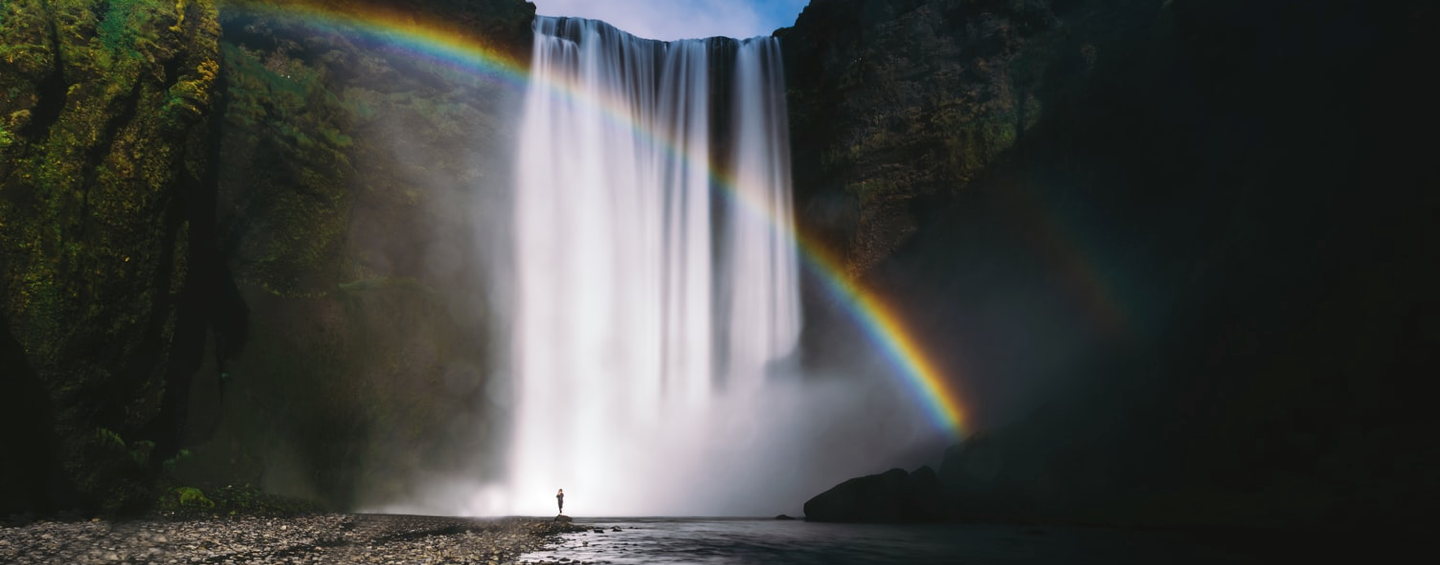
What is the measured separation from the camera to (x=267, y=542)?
16.5 meters

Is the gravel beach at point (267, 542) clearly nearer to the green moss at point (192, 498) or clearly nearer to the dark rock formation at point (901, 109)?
the green moss at point (192, 498)

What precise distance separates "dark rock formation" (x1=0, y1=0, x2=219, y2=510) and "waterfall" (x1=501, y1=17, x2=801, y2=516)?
13.9m

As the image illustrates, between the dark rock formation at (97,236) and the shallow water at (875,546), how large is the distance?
12.0 meters

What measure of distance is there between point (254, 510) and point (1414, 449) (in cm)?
3032

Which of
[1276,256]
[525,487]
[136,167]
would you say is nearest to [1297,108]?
[1276,256]

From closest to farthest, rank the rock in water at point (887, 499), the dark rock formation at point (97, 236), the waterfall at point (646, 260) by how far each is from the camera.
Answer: the dark rock formation at point (97, 236) < the rock in water at point (887, 499) < the waterfall at point (646, 260)

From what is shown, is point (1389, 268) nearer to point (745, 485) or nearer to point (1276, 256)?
point (1276, 256)

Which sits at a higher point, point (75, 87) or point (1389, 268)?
point (75, 87)

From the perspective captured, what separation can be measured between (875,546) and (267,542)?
12771mm

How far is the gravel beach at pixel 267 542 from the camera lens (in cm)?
1381

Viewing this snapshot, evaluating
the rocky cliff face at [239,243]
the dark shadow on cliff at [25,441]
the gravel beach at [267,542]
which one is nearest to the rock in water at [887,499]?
the gravel beach at [267,542]

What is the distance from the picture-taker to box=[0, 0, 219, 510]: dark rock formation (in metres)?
19.0

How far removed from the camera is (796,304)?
37719 mm

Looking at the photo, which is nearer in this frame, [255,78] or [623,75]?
[255,78]
